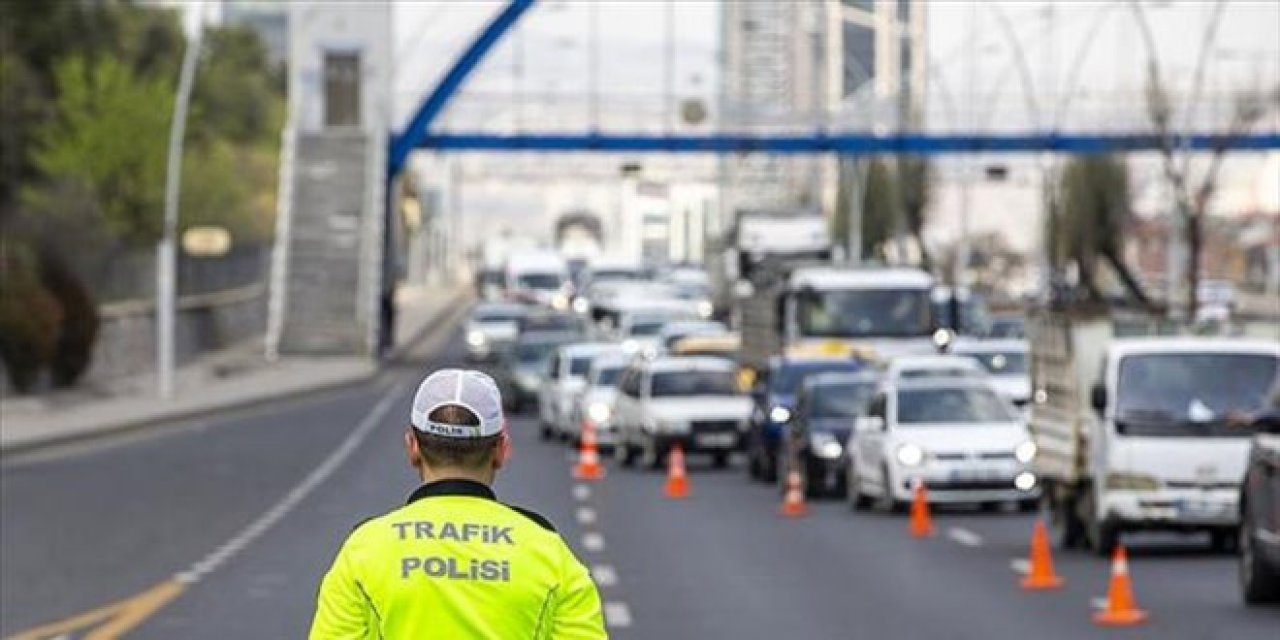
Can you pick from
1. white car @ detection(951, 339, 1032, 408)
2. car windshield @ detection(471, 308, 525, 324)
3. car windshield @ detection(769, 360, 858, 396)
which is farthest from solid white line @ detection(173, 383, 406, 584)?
car windshield @ detection(471, 308, 525, 324)

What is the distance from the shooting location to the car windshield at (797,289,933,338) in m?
54.5

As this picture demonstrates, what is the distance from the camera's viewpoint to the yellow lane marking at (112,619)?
2147 cm

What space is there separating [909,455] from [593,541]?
522 centimetres

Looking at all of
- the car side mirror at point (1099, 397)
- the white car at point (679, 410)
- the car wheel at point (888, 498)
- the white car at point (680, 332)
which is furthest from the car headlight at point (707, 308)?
the car side mirror at point (1099, 397)

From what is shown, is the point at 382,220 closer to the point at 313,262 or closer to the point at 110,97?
the point at 313,262

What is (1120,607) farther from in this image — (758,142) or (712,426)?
(758,142)

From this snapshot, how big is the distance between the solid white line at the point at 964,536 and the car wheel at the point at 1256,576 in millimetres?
7779

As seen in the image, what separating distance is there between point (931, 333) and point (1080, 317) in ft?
75.7

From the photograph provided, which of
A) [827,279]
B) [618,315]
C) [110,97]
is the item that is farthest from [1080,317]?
[618,315]

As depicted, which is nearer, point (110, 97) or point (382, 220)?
point (110, 97)

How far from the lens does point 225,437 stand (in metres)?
54.8

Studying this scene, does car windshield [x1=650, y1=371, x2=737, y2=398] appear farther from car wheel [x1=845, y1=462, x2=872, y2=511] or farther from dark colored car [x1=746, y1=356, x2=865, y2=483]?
car wheel [x1=845, y1=462, x2=872, y2=511]

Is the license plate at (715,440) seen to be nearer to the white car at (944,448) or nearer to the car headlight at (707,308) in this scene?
the white car at (944,448)

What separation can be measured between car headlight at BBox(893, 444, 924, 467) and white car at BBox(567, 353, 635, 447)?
50.1ft
